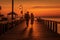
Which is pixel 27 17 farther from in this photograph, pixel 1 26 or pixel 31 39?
pixel 31 39

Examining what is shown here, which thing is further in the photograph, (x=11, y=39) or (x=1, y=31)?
(x=1, y=31)

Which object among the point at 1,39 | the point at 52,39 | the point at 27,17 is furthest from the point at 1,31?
the point at 27,17

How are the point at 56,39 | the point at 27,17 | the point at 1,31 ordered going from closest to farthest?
the point at 56,39, the point at 1,31, the point at 27,17

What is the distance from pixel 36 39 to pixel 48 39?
32.4 inches

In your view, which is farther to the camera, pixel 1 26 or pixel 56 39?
pixel 1 26

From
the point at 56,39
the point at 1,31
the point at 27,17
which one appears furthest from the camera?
the point at 27,17

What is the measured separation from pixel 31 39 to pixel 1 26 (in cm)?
569

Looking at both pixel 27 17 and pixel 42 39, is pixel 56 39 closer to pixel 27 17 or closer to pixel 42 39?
pixel 42 39

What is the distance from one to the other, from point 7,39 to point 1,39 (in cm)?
41

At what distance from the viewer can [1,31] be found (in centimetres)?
2186

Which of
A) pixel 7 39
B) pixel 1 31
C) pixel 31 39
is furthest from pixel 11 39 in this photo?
pixel 1 31

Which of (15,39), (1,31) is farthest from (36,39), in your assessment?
(1,31)

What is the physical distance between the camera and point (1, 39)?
56.3 feet

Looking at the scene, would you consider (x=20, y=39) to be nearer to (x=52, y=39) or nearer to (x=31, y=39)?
(x=31, y=39)
